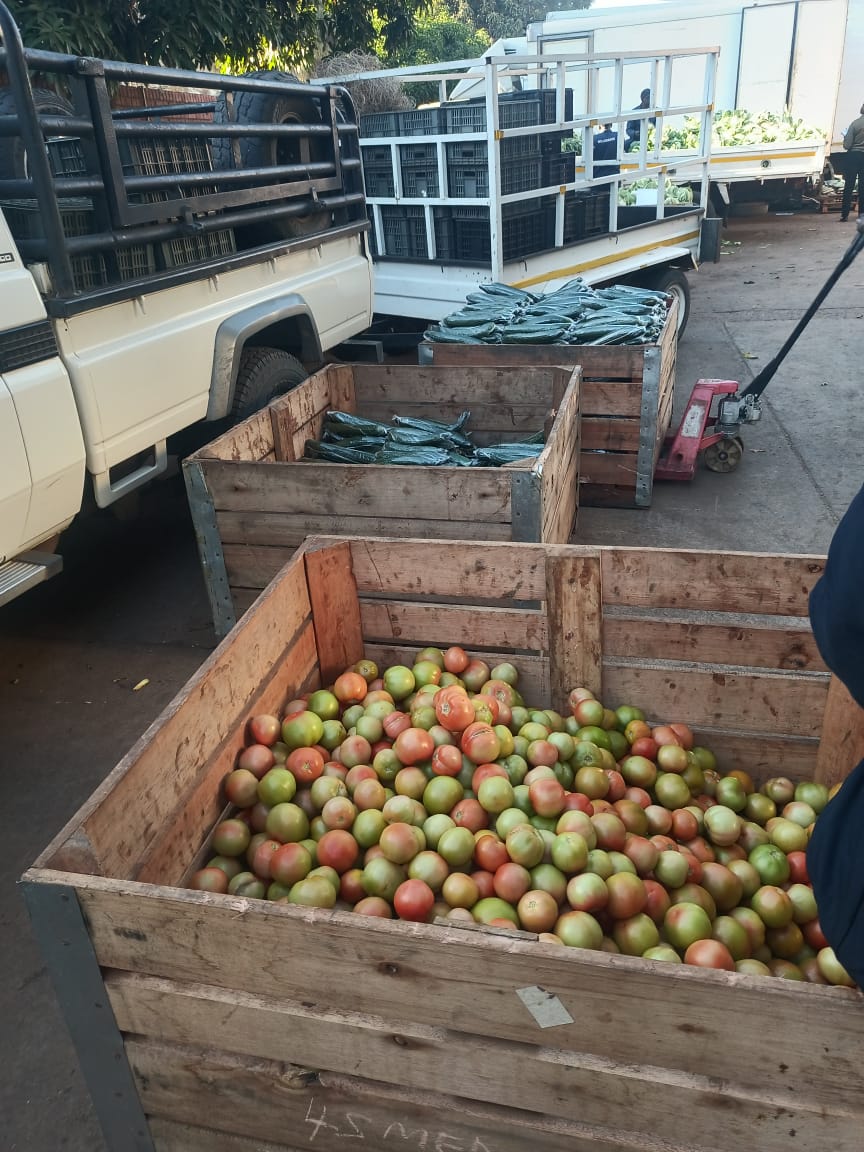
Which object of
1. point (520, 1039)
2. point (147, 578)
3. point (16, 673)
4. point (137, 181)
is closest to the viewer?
point (520, 1039)

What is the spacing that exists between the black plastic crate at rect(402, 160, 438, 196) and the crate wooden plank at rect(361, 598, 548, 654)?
606cm

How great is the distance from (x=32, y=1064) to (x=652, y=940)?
79.1 inches

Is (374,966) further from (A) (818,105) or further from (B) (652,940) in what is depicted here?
(A) (818,105)

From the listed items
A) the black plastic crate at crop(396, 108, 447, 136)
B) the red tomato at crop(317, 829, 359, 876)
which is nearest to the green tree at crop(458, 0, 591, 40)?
the black plastic crate at crop(396, 108, 447, 136)

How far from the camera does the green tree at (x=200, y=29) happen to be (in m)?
9.48

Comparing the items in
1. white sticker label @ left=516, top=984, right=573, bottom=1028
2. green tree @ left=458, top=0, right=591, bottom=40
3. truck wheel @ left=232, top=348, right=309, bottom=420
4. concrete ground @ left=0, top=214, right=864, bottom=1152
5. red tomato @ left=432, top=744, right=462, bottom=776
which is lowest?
concrete ground @ left=0, top=214, right=864, bottom=1152

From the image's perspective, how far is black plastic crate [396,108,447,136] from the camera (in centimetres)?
802

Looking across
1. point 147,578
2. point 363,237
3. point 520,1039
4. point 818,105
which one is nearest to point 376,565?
point 520,1039

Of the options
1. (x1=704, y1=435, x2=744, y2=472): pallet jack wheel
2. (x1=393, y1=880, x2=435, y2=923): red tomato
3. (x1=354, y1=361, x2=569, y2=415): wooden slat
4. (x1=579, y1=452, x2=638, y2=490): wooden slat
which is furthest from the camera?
(x1=704, y1=435, x2=744, y2=472): pallet jack wheel

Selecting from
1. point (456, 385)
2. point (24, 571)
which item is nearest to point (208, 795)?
point (24, 571)

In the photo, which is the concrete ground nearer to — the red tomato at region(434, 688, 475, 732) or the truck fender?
the truck fender

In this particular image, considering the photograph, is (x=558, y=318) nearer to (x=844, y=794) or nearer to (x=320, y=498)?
(x=320, y=498)

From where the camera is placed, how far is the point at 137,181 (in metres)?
4.41

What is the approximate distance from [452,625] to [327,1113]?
5.72 ft
